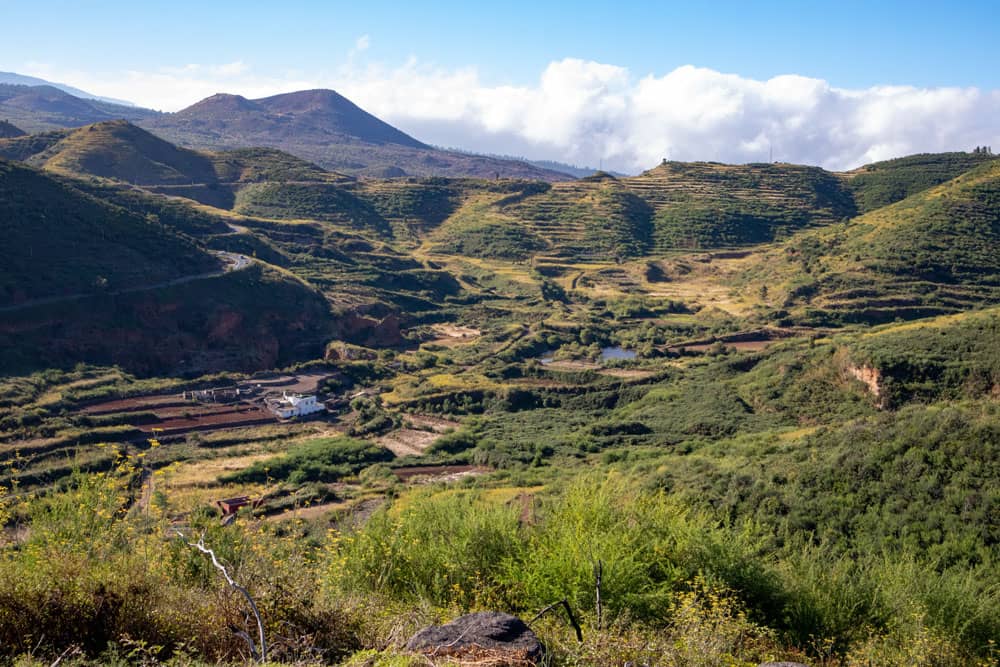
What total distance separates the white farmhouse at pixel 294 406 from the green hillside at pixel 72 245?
16.1m

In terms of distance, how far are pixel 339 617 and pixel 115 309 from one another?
44439 millimetres

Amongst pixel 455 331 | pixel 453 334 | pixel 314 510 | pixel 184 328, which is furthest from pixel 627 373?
pixel 184 328

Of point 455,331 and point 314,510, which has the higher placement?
point 455,331

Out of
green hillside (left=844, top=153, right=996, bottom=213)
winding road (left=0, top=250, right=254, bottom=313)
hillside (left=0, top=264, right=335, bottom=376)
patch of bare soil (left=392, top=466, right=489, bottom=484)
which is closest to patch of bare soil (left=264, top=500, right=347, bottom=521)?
patch of bare soil (left=392, top=466, right=489, bottom=484)

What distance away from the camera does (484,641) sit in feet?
20.9

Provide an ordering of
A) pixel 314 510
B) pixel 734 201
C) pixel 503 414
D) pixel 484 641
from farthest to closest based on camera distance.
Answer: pixel 734 201 → pixel 503 414 → pixel 314 510 → pixel 484 641

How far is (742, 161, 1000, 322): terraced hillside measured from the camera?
53.2m

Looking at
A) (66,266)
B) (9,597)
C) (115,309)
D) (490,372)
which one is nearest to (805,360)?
(490,372)

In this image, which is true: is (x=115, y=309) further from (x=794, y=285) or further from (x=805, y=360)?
(x=794, y=285)

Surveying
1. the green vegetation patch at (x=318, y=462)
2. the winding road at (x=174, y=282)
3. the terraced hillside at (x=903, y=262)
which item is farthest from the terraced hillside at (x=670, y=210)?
the green vegetation patch at (x=318, y=462)

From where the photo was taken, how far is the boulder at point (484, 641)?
6.22 meters

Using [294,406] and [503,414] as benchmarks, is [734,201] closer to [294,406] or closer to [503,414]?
[503,414]

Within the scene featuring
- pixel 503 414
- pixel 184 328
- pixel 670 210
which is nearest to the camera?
pixel 503 414

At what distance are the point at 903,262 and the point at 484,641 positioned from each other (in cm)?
6334
